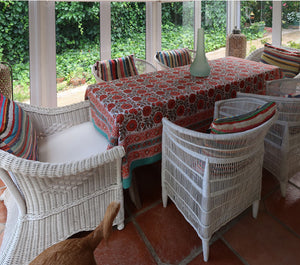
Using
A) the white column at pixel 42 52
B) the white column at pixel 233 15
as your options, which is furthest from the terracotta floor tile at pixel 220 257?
the white column at pixel 233 15

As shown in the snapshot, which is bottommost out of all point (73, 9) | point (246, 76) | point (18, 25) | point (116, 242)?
point (116, 242)

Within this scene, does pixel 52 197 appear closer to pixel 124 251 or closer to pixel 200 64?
pixel 124 251

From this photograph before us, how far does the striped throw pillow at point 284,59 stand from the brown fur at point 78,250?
304 cm

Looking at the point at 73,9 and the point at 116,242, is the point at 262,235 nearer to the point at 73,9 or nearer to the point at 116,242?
the point at 116,242

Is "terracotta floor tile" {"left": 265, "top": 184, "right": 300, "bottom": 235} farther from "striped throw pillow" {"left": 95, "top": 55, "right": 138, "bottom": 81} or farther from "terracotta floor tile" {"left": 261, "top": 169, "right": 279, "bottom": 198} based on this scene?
"striped throw pillow" {"left": 95, "top": 55, "right": 138, "bottom": 81}

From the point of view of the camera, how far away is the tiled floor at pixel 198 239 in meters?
1.46

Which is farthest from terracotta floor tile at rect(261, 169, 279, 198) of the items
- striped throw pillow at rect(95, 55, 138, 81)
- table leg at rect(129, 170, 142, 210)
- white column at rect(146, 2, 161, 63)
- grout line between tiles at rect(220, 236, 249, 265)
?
white column at rect(146, 2, 161, 63)

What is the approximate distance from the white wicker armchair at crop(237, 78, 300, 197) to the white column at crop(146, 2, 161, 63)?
8.09ft

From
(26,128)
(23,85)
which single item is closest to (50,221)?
(26,128)

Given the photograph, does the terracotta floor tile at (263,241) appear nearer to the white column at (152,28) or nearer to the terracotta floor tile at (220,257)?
the terracotta floor tile at (220,257)

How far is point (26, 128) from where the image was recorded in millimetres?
1519

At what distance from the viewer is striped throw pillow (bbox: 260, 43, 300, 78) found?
10.1 ft

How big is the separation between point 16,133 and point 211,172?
1.05m

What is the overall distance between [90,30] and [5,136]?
2533 mm
